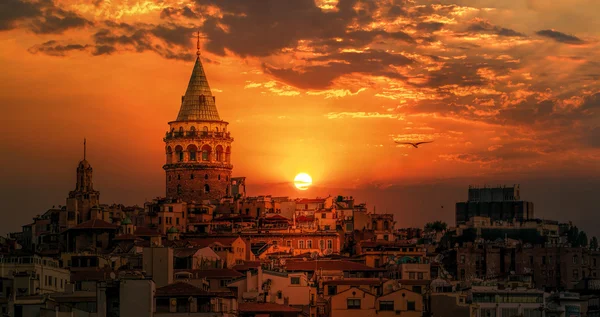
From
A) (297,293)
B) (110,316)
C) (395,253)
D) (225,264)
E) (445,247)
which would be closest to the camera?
(110,316)

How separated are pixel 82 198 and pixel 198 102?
82.5 ft

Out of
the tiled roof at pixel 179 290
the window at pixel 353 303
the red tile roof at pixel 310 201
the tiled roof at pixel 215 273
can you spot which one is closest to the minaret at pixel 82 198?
the red tile roof at pixel 310 201

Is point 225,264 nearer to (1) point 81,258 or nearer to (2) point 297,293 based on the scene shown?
(1) point 81,258

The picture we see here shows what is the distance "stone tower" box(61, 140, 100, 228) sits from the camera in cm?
15900

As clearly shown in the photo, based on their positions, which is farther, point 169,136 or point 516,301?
point 169,136

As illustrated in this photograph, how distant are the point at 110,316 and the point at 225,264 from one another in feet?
158

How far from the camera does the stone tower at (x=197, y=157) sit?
17850 cm

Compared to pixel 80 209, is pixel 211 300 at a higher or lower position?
lower

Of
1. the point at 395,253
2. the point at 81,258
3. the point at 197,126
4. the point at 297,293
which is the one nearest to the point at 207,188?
the point at 197,126

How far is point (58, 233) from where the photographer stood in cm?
16025

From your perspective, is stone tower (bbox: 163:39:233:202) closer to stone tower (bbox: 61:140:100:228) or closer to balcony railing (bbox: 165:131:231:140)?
balcony railing (bbox: 165:131:231:140)

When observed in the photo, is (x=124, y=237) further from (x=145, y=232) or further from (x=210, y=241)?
(x=210, y=241)

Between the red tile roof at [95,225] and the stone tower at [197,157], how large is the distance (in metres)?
24.6

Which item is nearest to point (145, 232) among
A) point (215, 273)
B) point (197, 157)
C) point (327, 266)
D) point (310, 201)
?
point (197, 157)
